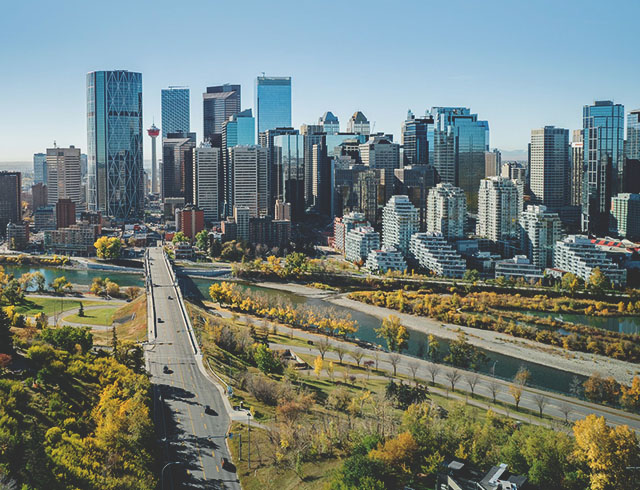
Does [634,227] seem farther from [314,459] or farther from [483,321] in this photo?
[314,459]

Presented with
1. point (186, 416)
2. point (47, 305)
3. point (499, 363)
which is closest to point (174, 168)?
point (47, 305)

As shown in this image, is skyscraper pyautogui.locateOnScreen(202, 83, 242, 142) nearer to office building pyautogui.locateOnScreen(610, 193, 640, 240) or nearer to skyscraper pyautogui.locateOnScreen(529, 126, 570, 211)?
skyscraper pyautogui.locateOnScreen(529, 126, 570, 211)

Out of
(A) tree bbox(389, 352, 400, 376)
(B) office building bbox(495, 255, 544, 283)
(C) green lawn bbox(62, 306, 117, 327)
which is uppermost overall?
(B) office building bbox(495, 255, 544, 283)

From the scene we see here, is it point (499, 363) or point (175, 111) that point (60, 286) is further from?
point (175, 111)

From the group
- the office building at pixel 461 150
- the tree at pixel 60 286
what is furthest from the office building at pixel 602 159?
the tree at pixel 60 286

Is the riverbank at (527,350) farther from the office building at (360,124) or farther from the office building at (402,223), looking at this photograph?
the office building at (360,124)

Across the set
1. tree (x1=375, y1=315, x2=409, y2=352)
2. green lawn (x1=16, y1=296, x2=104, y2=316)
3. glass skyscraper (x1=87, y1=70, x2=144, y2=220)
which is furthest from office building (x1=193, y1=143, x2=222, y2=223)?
tree (x1=375, y1=315, x2=409, y2=352)

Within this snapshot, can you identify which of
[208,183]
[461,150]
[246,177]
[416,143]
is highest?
[416,143]
